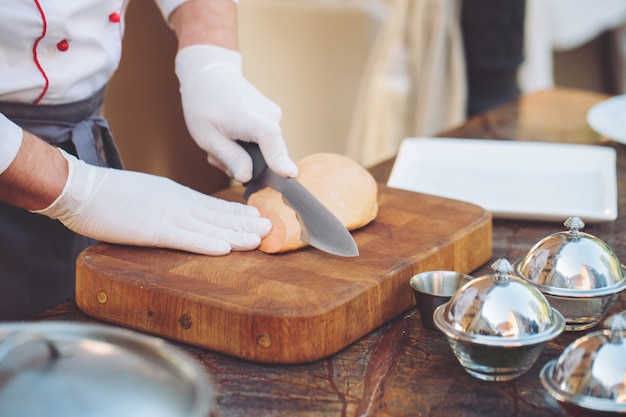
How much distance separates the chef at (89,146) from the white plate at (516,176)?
42cm

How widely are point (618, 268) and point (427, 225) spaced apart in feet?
1.16

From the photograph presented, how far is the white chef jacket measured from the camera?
4.21 feet

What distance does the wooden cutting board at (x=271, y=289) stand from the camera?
3.24ft

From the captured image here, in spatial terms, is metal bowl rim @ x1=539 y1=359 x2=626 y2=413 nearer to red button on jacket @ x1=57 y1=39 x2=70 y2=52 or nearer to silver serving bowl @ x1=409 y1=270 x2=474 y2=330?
silver serving bowl @ x1=409 y1=270 x2=474 y2=330

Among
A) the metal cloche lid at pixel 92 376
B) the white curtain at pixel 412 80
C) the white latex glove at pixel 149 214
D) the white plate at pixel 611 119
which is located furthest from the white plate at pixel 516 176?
the white curtain at pixel 412 80

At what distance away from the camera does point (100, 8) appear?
142 centimetres

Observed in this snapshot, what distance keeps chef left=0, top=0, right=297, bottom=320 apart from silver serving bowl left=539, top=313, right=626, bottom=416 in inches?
20.5

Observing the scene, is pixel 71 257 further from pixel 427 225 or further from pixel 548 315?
pixel 548 315

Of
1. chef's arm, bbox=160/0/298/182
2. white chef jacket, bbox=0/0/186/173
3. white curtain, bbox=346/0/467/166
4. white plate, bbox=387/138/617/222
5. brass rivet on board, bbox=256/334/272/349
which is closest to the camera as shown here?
brass rivet on board, bbox=256/334/272/349

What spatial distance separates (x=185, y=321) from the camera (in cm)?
103

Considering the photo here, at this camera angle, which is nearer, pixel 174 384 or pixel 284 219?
pixel 174 384

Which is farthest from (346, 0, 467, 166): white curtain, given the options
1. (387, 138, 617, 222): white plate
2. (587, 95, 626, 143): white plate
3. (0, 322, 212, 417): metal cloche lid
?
(0, 322, 212, 417): metal cloche lid

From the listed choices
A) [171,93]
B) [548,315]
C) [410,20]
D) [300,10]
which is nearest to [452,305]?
[548,315]

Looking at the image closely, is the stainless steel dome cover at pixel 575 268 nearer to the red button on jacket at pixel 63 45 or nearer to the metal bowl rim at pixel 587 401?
the metal bowl rim at pixel 587 401
